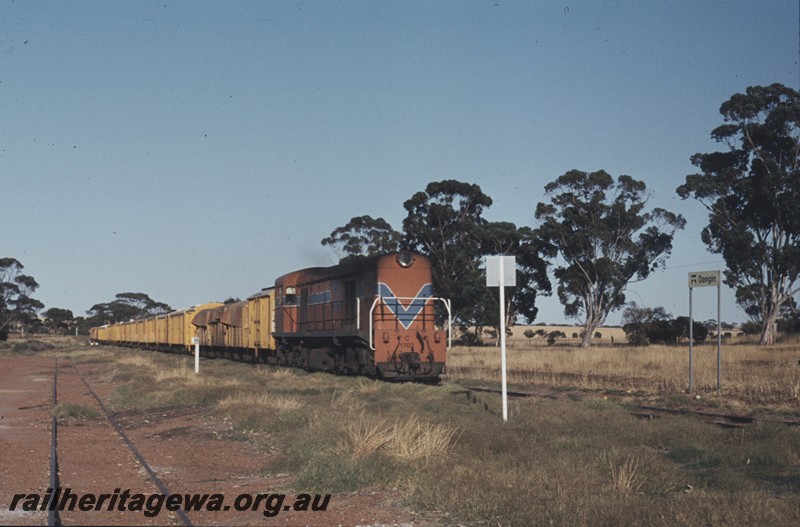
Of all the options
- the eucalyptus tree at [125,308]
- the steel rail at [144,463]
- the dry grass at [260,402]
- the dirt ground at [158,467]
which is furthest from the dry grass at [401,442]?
the eucalyptus tree at [125,308]

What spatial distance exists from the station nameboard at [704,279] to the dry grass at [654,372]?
2.66 meters

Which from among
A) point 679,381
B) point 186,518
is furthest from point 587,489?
point 679,381

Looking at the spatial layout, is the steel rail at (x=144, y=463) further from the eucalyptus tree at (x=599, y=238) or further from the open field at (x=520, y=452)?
the eucalyptus tree at (x=599, y=238)

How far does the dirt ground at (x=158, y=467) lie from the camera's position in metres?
8.11

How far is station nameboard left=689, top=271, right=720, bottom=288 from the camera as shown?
1992 centimetres

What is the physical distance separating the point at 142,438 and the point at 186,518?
287 inches

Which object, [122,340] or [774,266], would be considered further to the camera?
[122,340]

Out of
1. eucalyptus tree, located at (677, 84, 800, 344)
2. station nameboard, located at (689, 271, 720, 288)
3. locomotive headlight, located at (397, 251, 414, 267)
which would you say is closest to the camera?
station nameboard, located at (689, 271, 720, 288)

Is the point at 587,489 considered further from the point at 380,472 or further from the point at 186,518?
the point at 186,518

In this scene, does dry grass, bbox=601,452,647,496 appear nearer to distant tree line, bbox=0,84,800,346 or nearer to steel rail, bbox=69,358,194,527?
steel rail, bbox=69,358,194,527

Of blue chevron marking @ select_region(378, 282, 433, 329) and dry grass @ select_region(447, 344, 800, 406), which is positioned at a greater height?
blue chevron marking @ select_region(378, 282, 433, 329)

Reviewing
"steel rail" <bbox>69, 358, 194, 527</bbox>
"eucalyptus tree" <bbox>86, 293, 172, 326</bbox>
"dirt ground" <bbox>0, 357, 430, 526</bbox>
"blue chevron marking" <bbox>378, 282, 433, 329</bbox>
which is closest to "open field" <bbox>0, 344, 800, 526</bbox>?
"dirt ground" <bbox>0, 357, 430, 526</bbox>

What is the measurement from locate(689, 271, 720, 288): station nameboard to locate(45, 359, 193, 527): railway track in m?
13.8

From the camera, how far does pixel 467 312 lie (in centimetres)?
5969
